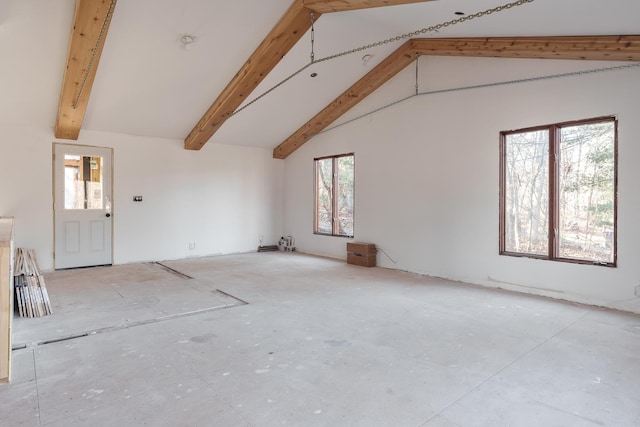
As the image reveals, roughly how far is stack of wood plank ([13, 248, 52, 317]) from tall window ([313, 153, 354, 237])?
5.05m

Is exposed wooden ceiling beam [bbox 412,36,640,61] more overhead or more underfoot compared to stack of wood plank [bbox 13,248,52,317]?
more overhead

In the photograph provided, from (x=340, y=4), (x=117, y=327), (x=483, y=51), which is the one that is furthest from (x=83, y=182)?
(x=483, y=51)

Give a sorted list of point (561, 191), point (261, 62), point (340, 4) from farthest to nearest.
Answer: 1. point (261, 62)
2. point (561, 191)
3. point (340, 4)

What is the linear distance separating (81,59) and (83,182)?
2.89 metres

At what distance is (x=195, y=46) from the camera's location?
16.3ft

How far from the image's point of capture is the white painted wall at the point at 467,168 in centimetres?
418

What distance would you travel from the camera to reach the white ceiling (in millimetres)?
3896

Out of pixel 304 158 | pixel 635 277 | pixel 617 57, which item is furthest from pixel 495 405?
pixel 304 158

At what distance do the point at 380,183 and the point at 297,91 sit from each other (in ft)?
7.16

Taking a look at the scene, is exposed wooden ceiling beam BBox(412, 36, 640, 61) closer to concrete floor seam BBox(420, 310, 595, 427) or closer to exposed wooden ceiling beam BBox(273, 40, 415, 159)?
exposed wooden ceiling beam BBox(273, 40, 415, 159)

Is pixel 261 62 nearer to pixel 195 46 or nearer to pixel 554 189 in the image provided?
pixel 195 46

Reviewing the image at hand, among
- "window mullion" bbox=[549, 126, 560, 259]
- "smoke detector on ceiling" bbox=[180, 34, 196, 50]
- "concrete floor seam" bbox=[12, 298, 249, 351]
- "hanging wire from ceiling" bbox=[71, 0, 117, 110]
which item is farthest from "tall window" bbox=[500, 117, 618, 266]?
"hanging wire from ceiling" bbox=[71, 0, 117, 110]

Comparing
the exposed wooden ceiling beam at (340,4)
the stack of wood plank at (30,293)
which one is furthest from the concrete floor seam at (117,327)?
the exposed wooden ceiling beam at (340,4)

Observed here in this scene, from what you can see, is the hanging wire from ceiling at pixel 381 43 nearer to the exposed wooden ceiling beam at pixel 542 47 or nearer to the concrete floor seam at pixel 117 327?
the exposed wooden ceiling beam at pixel 542 47
